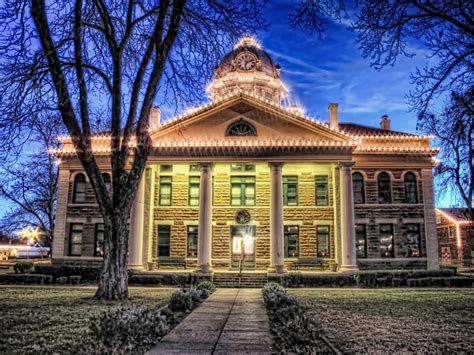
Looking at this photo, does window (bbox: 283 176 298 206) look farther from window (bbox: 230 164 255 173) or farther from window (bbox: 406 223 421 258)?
window (bbox: 406 223 421 258)

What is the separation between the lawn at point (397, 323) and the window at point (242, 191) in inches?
484

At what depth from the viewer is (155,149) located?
2445 cm

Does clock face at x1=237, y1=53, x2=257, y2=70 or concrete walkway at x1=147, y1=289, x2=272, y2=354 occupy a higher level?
clock face at x1=237, y1=53, x2=257, y2=70

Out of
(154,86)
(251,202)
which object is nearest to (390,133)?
(251,202)

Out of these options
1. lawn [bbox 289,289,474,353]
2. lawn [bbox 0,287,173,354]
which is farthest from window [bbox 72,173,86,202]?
lawn [bbox 289,289,474,353]

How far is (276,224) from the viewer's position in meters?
23.2

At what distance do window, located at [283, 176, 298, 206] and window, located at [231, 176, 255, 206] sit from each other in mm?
2168

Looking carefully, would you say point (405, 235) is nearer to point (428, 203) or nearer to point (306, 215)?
point (428, 203)

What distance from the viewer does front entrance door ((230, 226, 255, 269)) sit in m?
26.5

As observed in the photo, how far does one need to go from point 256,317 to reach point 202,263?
12995mm

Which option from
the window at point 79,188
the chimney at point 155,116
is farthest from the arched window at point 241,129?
the window at point 79,188

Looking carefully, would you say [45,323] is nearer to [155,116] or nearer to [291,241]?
[291,241]

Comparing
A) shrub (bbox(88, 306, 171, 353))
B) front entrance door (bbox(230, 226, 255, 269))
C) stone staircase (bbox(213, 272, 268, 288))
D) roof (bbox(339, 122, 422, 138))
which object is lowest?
stone staircase (bbox(213, 272, 268, 288))

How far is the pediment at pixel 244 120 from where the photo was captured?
24.8 m
